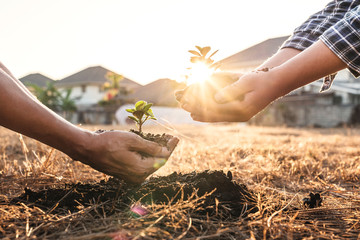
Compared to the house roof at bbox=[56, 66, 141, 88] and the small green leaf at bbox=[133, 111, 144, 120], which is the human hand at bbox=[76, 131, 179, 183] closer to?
the small green leaf at bbox=[133, 111, 144, 120]

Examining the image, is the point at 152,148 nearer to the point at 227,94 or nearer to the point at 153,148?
the point at 153,148

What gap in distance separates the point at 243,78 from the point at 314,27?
0.86m

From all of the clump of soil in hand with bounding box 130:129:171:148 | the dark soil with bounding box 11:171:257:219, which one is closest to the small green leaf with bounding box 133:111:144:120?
the clump of soil in hand with bounding box 130:129:171:148

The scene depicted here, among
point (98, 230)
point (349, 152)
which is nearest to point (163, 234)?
point (98, 230)

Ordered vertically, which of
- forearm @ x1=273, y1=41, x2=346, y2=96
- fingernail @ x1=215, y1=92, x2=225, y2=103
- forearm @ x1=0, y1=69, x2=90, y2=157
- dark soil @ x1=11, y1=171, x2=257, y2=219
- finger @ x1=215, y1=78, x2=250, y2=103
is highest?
forearm @ x1=273, y1=41, x2=346, y2=96

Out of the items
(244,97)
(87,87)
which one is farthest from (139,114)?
(87,87)

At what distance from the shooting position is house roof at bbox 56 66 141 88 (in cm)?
3318

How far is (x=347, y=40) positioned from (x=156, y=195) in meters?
1.14

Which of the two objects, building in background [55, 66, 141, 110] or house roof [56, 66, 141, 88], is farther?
building in background [55, 66, 141, 110]

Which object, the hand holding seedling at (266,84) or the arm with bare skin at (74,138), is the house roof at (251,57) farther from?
the arm with bare skin at (74,138)

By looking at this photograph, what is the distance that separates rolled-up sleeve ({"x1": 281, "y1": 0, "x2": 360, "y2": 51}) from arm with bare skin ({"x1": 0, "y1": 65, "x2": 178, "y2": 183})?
48.0 inches

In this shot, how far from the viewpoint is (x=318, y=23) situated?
204cm

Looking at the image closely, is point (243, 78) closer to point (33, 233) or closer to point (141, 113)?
point (141, 113)

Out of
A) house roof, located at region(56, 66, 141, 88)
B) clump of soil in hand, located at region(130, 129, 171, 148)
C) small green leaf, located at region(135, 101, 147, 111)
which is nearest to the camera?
clump of soil in hand, located at region(130, 129, 171, 148)
